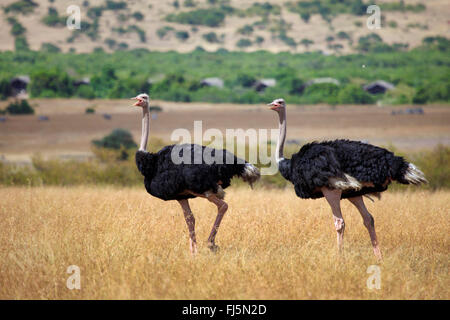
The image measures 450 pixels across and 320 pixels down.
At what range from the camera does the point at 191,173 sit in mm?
7688

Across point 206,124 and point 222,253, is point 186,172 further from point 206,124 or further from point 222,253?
point 206,124

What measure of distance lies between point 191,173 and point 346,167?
1517mm

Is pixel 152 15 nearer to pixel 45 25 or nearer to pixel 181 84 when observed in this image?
pixel 45 25

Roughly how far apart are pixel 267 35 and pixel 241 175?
9270cm

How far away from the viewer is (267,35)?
99.2 metres

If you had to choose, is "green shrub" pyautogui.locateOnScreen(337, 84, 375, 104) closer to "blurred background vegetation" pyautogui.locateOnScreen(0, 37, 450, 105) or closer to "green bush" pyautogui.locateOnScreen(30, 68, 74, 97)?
"blurred background vegetation" pyautogui.locateOnScreen(0, 37, 450, 105)

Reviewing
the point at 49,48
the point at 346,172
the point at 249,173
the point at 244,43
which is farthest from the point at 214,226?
the point at 244,43

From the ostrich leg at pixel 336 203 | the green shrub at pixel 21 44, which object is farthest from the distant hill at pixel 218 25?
the ostrich leg at pixel 336 203

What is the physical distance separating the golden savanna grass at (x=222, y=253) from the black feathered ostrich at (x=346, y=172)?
0.53 m

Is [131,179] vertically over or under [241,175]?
under

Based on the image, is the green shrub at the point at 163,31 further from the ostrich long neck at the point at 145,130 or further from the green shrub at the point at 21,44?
the ostrich long neck at the point at 145,130

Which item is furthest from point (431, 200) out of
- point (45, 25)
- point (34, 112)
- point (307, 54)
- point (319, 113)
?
point (45, 25)
